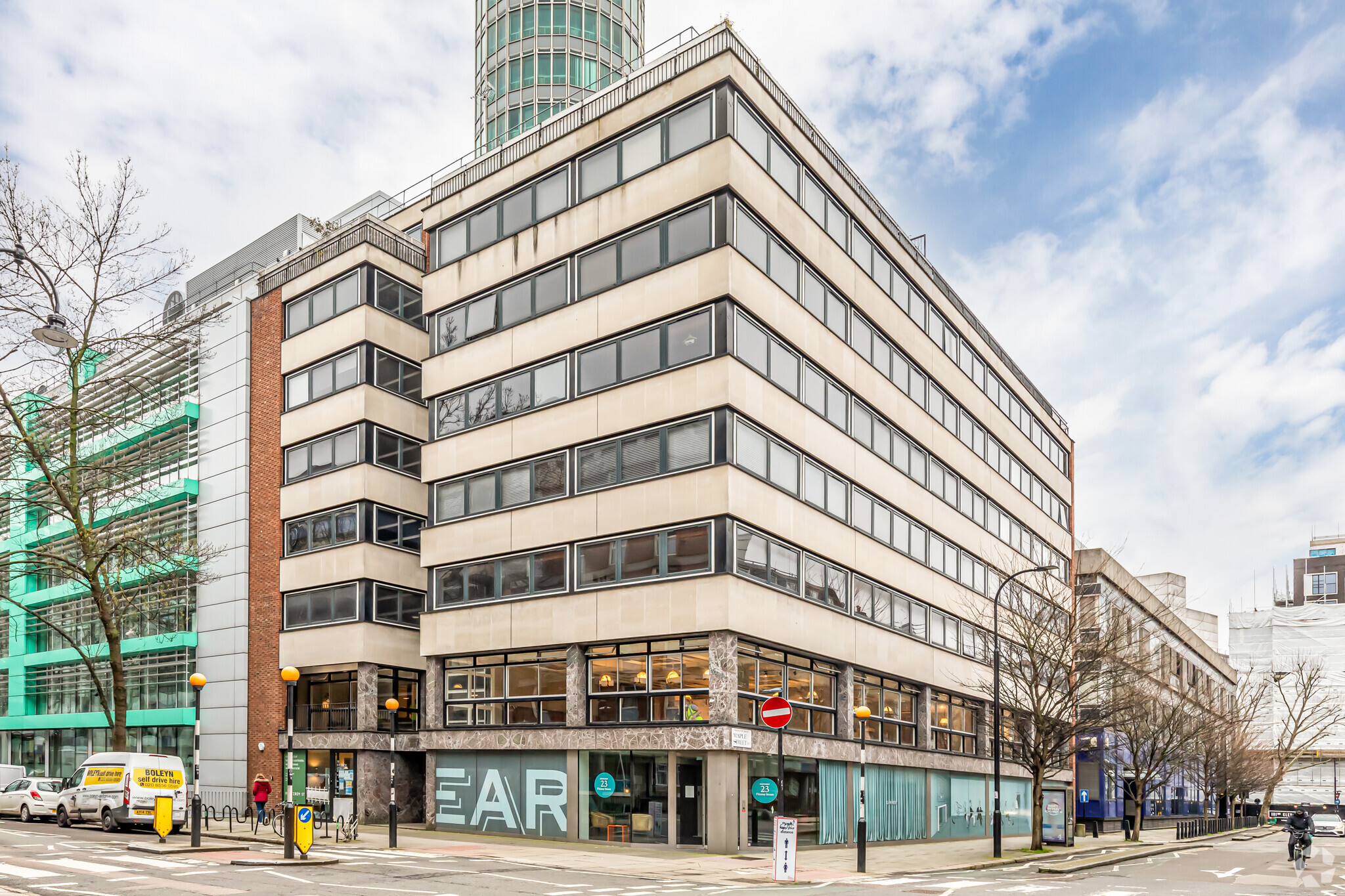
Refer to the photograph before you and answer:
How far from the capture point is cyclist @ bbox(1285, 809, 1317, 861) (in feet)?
107

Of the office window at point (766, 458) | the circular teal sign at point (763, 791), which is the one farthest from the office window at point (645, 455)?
the circular teal sign at point (763, 791)

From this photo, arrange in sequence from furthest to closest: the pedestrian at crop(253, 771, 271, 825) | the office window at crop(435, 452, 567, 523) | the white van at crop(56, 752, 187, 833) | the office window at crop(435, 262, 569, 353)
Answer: the office window at crop(435, 262, 569, 353), the pedestrian at crop(253, 771, 271, 825), the office window at crop(435, 452, 567, 523), the white van at crop(56, 752, 187, 833)

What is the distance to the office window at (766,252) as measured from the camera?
33000 mm

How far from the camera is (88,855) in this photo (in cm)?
2458

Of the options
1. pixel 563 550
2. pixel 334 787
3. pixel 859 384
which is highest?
pixel 859 384

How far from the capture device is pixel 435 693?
38281 mm

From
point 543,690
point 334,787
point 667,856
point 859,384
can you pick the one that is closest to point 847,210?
point 859,384

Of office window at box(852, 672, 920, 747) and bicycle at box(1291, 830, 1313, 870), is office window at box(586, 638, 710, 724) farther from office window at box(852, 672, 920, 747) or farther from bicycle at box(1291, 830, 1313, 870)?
bicycle at box(1291, 830, 1313, 870)

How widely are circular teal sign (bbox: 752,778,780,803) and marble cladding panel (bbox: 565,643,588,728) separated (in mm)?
5445

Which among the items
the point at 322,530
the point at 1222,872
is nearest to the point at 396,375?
the point at 322,530

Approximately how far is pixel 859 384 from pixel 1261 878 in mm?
19638

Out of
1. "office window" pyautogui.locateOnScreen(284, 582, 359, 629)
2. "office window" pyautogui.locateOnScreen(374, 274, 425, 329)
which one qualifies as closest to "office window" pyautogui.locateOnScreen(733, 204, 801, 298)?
"office window" pyautogui.locateOnScreen(374, 274, 425, 329)

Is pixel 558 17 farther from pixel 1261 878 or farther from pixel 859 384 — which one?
pixel 1261 878

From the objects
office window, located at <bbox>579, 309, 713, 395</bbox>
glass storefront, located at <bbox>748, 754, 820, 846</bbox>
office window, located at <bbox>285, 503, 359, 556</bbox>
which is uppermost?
office window, located at <bbox>579, 309, 713, 395</bbox>
